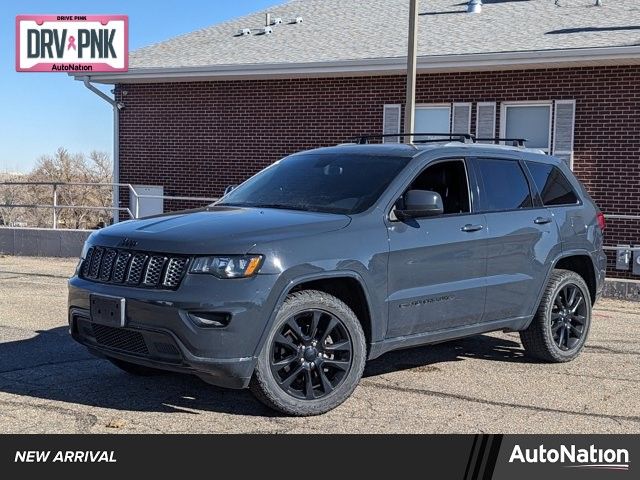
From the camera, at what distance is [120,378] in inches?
259

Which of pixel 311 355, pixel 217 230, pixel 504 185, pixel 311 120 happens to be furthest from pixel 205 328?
pixel 311 120

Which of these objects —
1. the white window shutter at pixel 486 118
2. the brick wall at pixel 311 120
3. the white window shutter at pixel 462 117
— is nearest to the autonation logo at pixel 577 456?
the brick wall at pixel 311 120

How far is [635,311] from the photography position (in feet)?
Answer: 36.2

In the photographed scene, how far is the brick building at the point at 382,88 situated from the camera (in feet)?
48.3

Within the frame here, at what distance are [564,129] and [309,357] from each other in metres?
10.9

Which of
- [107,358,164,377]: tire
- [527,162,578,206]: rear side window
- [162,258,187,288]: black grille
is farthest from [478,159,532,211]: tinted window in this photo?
[107,358,164,377]: tire

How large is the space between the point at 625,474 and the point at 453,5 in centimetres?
1600

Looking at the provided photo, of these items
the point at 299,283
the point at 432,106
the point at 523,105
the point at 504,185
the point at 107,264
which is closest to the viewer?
the point at 299,283

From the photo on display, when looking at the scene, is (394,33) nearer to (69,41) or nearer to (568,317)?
(69,41)

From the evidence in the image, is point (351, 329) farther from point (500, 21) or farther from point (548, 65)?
point (500, 21)

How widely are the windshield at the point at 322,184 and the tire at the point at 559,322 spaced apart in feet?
6.35

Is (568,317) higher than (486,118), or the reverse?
(486,118)

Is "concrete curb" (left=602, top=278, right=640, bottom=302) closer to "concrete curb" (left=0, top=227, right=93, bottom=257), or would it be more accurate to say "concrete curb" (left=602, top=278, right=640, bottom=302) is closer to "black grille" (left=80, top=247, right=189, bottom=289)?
"black grille" (left=80, top=247, right=189, bottom=289)

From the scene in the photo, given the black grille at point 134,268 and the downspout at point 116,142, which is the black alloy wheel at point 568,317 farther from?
the downspout at point 116,142
